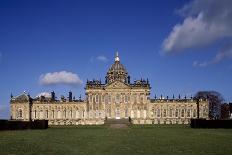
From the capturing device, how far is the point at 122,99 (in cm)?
8581

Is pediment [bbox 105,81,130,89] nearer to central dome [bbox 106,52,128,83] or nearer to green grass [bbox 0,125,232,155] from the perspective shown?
central dome [bbox 106,52,128,83]

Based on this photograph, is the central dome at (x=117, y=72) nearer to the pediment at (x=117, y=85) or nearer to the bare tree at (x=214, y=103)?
the pediment at (x=117, y=85)

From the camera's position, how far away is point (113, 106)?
85562mm

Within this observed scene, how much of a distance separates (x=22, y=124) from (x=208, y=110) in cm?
4667

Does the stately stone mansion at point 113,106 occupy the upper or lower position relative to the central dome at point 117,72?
lower

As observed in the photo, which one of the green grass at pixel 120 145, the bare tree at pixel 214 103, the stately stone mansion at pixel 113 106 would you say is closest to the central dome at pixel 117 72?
the stately stone mansion at pixel 113 106

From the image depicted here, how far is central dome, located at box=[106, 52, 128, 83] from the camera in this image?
9275cm

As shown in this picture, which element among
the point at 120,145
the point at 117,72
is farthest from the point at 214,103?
the point at 120,145

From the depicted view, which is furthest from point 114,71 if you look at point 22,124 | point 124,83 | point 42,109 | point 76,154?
point 76,154

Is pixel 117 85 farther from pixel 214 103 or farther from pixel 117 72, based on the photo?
pixel 214 103

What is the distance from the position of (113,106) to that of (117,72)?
33.8 ft

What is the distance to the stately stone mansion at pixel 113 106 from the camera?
281 feet

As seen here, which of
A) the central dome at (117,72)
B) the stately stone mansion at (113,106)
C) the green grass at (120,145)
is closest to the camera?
the green grass at (120,145)

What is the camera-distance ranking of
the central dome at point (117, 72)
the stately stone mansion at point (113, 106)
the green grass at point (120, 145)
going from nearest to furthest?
the green grass at point (120, 145), the stately stone mansion at point (113, 106), the central dome at point (117, 72)
